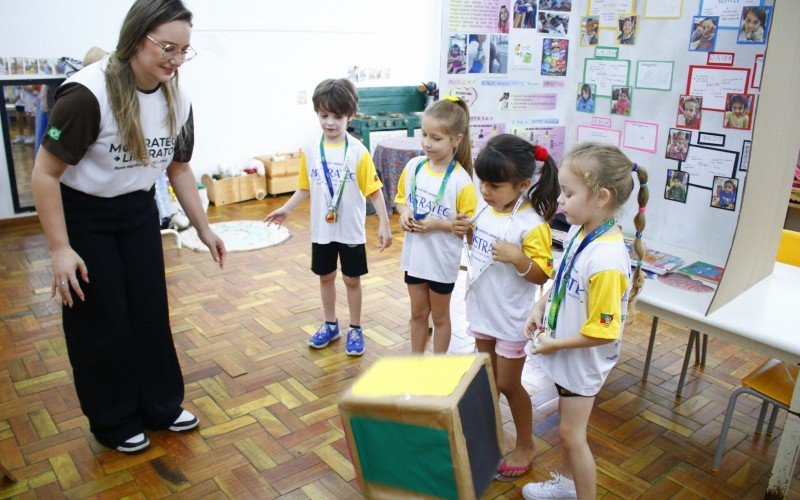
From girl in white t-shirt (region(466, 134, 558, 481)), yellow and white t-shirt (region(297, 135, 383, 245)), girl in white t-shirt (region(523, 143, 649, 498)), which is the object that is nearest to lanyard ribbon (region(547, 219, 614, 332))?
girl in white t-shirt (region(523, 143, 649, 498))

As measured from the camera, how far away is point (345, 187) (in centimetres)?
287

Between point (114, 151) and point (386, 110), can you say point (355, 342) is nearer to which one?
point (114, 151)

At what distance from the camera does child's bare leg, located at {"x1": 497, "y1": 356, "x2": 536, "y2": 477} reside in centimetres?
213

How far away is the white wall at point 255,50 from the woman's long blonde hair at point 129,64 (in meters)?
3.49

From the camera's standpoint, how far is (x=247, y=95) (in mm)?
6027

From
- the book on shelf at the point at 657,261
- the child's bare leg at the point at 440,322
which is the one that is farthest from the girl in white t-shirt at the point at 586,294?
the book on shelf at the point at 657,261

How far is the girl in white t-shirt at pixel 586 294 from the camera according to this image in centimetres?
168

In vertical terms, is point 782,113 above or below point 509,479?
above

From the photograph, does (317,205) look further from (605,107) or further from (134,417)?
(605,107)

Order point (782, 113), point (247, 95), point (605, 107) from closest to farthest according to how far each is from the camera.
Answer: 1. point (782, 113)
2. point (605, 107)
3. point (247, 95)

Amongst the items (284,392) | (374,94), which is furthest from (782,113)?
(374,94)

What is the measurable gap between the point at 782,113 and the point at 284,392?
215cm

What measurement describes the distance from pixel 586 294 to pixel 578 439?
16.9 inches

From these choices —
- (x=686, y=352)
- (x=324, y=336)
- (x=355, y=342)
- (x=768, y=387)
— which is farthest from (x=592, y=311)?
(x=324, y=336)
